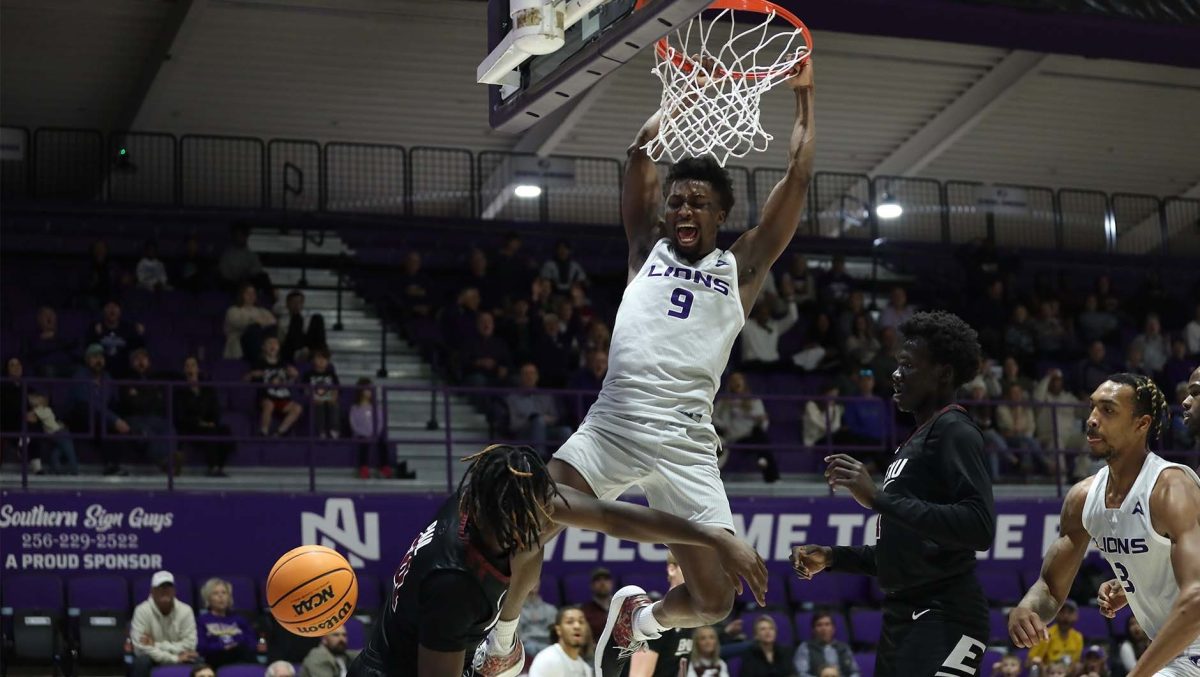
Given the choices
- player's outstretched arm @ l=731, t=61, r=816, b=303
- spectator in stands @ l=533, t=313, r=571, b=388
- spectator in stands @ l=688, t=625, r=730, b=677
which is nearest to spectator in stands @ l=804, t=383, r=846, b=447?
spectator in stands @ l=533, t=313, r=571, b=388

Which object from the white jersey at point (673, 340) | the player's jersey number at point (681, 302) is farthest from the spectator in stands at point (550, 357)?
the player's jersey number at point (681, 302)

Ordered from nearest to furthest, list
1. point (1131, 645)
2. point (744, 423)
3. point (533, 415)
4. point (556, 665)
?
point (556, 665) → point (1131, 645) → point (533, 415) → point (744, 423)

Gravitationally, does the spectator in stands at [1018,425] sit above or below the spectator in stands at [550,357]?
below

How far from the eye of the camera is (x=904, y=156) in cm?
2370

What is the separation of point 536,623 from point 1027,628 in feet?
28.0

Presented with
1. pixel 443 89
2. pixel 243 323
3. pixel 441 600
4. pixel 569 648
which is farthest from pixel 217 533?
pixel 441 600

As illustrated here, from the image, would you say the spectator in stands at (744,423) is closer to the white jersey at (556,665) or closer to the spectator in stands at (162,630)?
the white jersey at (556,665)

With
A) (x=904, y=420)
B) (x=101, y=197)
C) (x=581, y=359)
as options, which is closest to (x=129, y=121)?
(x=101, y=197)

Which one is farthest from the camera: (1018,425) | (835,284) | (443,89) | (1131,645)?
(835,284)

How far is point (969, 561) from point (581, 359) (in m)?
12.4

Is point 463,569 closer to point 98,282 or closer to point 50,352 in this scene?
point 50,352

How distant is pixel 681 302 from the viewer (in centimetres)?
679

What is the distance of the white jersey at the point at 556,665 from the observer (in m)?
11.8

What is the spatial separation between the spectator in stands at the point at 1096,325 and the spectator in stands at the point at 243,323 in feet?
38.7
